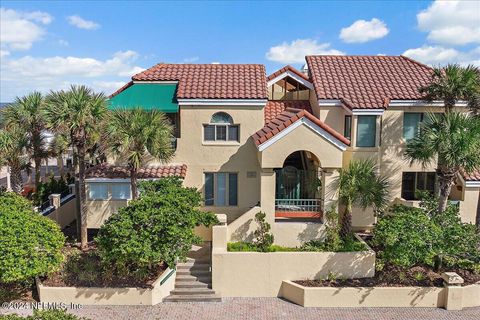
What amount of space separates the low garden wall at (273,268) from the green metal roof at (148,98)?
37.7 ft

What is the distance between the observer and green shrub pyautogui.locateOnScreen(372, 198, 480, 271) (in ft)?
69.0

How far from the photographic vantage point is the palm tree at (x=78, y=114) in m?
24.1

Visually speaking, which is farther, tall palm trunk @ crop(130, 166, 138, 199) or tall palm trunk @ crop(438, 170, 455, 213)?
tall palm trunk @ crop(130, 166, 138, 199)

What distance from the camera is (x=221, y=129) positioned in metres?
29.1

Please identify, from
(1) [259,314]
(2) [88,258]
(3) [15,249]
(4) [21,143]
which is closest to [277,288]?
(1) [259,314]

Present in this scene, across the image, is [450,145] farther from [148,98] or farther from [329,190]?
[148,98]

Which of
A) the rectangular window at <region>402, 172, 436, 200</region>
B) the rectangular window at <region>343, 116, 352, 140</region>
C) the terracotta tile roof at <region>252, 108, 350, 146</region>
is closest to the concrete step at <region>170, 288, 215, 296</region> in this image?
the terracotta tile roof at <region>252, 108, 350, 146</region>

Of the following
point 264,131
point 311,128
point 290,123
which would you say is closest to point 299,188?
point 264,131

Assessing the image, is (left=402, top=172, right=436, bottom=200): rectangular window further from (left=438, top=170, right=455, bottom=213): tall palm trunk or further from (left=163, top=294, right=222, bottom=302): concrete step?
(left=163, top=294, right=222, bottom=302): concrete step

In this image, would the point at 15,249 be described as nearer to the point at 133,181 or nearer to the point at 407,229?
the point at 133,181

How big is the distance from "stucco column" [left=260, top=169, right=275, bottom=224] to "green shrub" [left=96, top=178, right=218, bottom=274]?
4.59 m

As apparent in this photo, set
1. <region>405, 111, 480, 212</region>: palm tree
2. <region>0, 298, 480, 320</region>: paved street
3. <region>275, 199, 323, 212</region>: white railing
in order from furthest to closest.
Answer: <region>275, 199, 323, 212</region>: white railing
<region>405, 111, 480, 212</region>: palm tree
<region>0, 298, 480, 320</region>: paved street

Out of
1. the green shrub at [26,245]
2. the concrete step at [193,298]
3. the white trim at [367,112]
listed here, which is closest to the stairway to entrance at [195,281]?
the concrete step at [193,298]

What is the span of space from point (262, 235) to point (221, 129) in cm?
869
